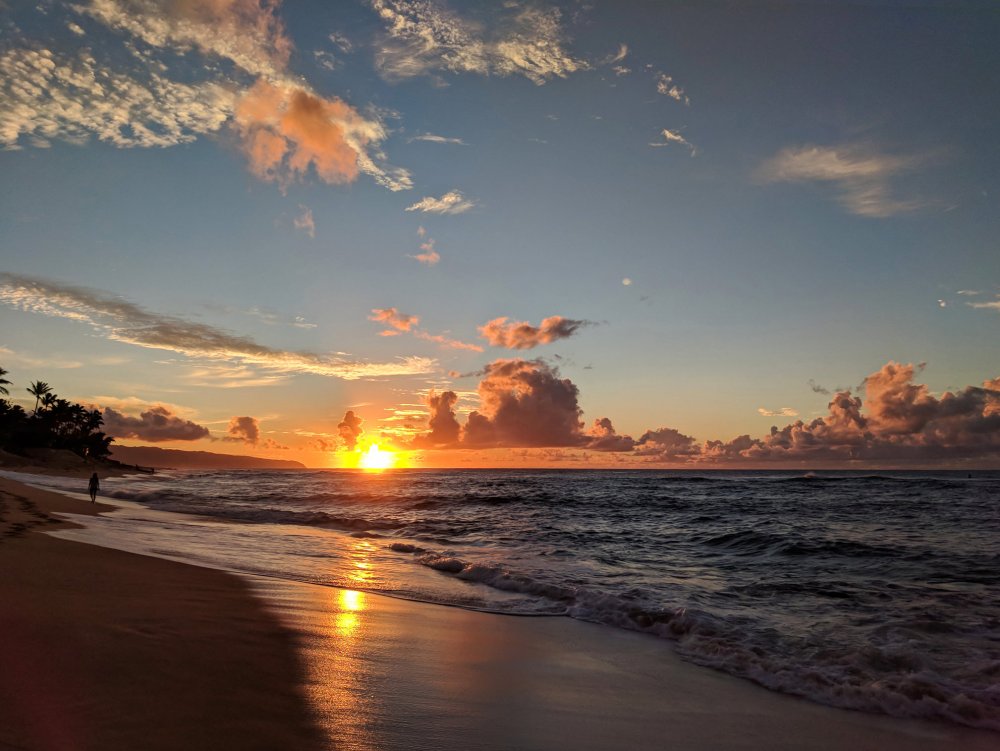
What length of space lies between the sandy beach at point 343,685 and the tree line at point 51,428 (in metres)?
105

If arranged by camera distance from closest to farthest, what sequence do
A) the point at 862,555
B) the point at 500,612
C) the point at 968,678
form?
the point at 968,678, the point at 500,612, the point at 862,555

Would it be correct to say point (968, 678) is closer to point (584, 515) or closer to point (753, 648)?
point (753, 648)

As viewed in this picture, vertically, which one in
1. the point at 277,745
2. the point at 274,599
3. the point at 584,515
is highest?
the point at 277,745

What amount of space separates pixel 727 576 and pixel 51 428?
414 ft

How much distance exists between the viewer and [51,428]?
105062 mm

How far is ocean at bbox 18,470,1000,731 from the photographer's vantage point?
7.24 m

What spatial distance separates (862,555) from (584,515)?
53.2ft

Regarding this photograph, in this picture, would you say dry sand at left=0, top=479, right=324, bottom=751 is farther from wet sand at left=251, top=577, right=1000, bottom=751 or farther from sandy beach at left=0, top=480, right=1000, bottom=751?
wet sand at left=251, top=577, right=1000, bottom=751

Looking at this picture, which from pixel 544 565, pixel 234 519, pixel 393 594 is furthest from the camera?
pixel 234 519

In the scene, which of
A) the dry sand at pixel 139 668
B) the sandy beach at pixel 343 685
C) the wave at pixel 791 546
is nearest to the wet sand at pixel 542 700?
the sandy beach at pixel 343 685

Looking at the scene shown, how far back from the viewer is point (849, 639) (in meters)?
8.53

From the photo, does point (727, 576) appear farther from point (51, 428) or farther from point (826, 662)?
point (51, 428)

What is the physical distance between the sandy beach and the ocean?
871 millimetres

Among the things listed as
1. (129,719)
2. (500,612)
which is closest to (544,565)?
(500,612)
